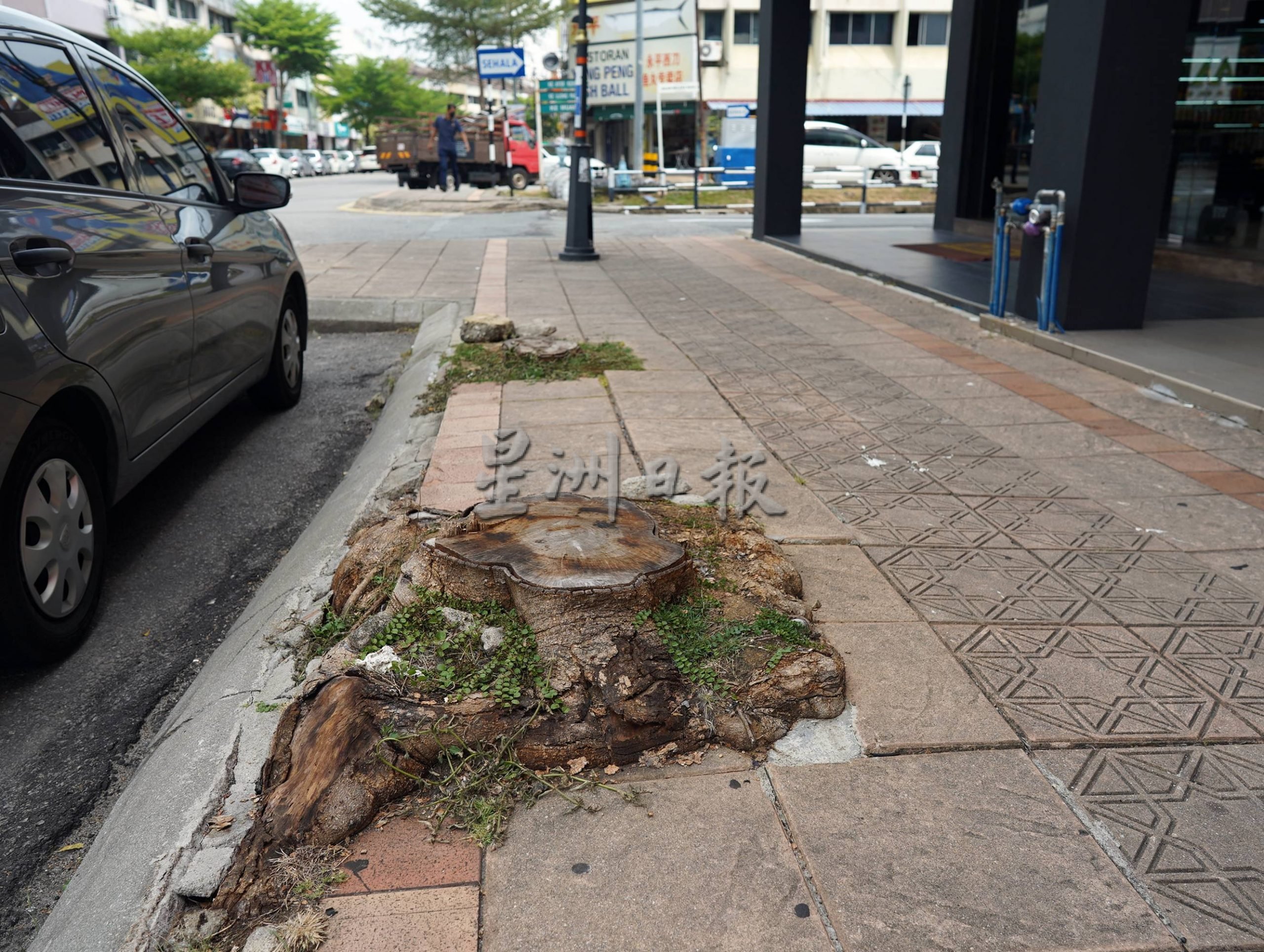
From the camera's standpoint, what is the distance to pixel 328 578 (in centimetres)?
341

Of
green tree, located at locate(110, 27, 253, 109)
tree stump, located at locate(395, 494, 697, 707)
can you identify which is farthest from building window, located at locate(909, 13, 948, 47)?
tree stump, located at locate(395, 494, 697, 707)

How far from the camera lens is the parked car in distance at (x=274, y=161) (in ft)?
130

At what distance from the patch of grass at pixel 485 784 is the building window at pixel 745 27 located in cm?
4680

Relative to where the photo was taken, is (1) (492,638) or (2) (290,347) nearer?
(1) (492,638)

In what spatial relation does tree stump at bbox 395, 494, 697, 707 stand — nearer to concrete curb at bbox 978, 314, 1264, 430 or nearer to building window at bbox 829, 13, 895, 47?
concrete curb at bbox 978, 314, 1264, 430

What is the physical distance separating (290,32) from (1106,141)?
206 ft

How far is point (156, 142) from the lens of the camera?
182 inches

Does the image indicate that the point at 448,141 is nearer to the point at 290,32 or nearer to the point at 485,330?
the point at 485,330

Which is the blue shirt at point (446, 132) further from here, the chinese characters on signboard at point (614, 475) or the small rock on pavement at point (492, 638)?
the small rock on pavement at point (492, 638)

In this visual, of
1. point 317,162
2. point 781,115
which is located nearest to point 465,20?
point 317,162

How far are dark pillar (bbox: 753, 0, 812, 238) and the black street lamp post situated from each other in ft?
8.86

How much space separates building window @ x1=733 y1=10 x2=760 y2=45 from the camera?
146ft

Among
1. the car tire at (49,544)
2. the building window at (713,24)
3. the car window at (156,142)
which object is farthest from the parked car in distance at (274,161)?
the car tire at (49,544)

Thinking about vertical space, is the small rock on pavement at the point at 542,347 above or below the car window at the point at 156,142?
below
